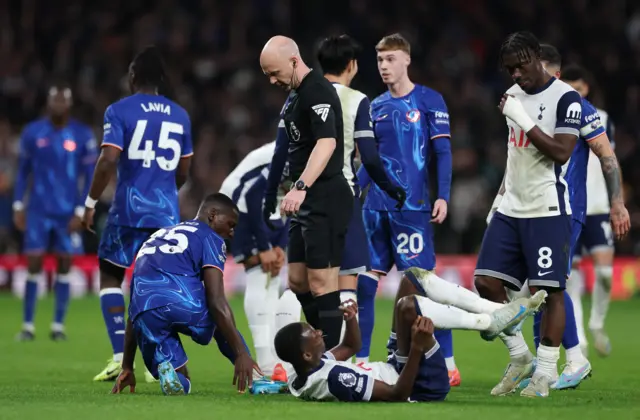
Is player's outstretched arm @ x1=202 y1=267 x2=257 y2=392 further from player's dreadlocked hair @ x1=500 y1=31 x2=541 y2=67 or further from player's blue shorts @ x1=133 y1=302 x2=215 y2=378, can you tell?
player's dreadlocked hair @ x1=500 y1=31 x2=541 y2=67

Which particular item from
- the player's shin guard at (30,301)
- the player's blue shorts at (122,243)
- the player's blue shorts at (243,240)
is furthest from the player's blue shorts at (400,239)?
the player's shin guard at (30,301)

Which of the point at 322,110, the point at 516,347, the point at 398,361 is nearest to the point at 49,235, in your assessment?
the point at 322,110

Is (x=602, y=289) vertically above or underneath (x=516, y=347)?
above

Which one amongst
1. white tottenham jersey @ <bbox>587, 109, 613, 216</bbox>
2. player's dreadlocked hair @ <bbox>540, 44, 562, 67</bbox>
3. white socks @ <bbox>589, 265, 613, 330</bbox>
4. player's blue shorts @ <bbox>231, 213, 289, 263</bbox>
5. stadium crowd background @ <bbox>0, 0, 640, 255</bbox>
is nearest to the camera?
player's dreadlocked hair @ <bbox>540, 44, 562, 67</bbox>

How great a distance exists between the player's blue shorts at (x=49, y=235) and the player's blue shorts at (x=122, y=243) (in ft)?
12.5

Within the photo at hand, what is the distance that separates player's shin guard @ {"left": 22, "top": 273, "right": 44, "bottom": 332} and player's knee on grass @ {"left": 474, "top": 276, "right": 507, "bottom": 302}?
5.99 meters

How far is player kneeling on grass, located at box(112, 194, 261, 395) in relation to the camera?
6.99 meters

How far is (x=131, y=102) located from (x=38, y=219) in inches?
166

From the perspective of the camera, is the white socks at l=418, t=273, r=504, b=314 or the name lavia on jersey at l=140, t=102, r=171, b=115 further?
the name lavia on jersey at l=140, t=102, r=171, b=115

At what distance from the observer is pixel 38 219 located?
40.4ft

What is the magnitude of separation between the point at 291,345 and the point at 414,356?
65 cm

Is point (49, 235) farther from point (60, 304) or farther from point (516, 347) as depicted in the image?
point (516, 347)

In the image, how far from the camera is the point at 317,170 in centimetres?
694

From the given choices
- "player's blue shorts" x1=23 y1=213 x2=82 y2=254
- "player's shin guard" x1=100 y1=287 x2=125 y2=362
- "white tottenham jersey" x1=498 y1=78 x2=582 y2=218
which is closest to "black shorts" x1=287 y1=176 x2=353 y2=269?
"white tottenham jersey" x1=498 y1=78 x2=582 y2=218
